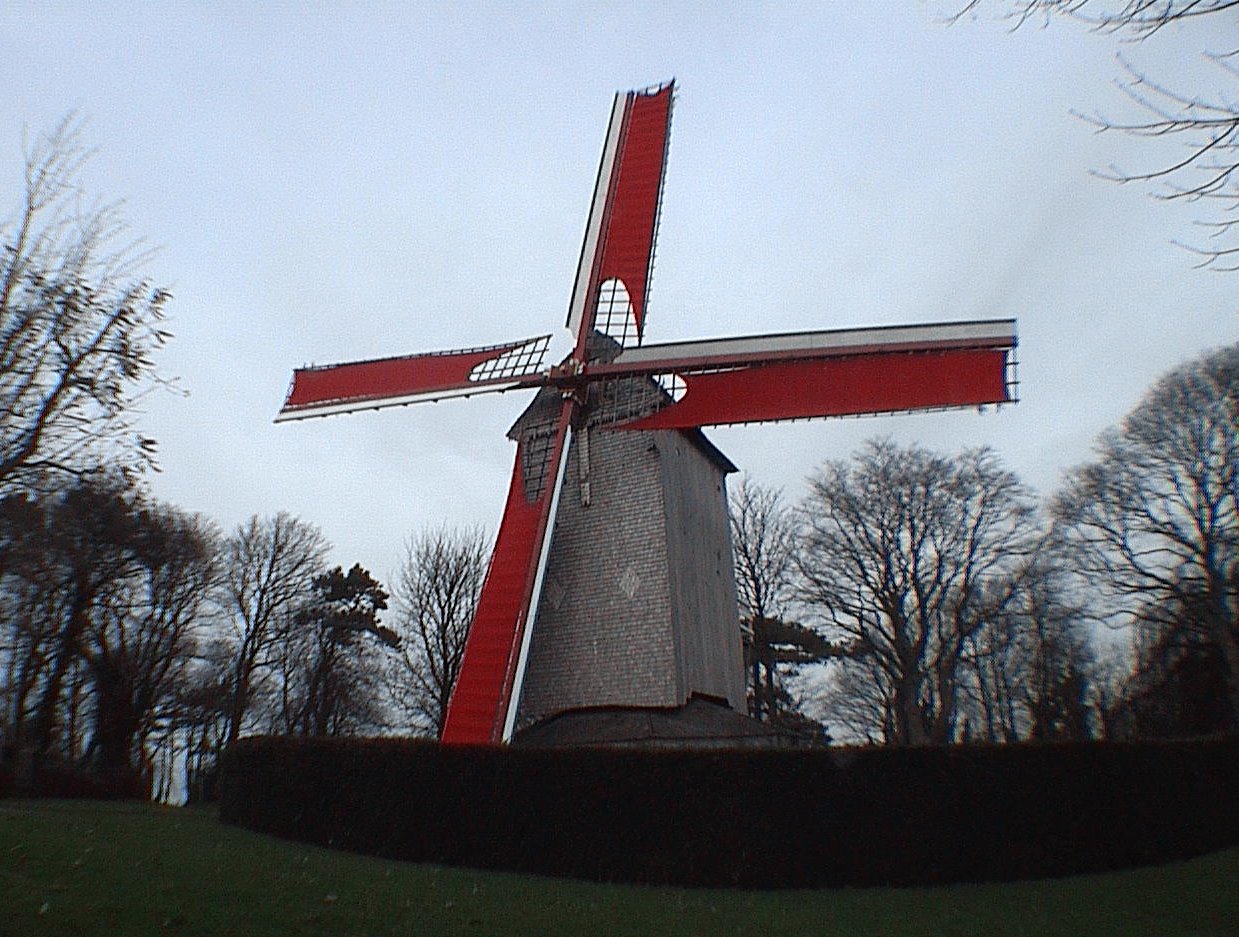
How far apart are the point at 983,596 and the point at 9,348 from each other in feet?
90.2

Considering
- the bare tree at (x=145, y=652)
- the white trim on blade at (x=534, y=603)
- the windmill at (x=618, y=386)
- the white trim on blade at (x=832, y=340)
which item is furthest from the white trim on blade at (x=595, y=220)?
the bare tree at (x=145, y=652)

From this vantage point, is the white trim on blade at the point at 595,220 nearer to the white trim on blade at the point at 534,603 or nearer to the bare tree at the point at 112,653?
the white trim on blade at the point at 534,603

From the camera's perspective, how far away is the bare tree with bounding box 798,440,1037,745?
26828 mm

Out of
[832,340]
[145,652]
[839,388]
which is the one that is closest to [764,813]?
[839,388]

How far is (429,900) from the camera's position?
830 cm

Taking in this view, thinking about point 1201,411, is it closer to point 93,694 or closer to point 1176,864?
point 1176,864

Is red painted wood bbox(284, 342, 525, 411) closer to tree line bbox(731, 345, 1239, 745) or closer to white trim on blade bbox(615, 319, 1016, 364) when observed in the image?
white trim on blade bbox(615, 319, 1016, 364)

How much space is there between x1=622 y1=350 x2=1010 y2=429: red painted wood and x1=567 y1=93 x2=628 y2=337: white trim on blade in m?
2.89

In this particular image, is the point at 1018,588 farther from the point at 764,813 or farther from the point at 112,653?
the point at 112,653

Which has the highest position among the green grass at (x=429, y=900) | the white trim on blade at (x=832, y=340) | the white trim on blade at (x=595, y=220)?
the white trim on blade at (x=595, y=220)

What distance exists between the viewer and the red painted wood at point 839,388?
14.4 meters

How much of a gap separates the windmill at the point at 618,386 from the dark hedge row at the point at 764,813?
1917mm

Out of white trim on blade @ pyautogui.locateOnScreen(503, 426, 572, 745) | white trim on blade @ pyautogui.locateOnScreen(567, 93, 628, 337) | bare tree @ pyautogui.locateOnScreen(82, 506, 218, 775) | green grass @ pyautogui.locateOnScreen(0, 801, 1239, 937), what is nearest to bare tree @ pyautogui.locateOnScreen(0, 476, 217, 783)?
bare tree @ pyautogui.locateOnScreen(82, 506, 218, 775)

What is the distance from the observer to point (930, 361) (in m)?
14.7
